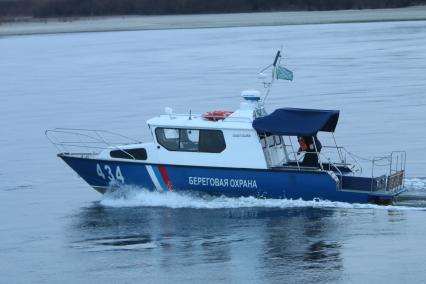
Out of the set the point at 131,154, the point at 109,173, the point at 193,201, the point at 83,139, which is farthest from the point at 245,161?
the point at 83,139

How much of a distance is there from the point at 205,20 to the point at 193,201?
78274 millimetres

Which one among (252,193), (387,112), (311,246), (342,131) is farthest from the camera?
(387,112)

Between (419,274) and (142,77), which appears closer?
(419,274)

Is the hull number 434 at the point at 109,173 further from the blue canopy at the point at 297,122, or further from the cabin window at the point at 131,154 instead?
the blue canopy at the point at 297,122

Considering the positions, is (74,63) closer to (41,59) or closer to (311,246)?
(41,59)

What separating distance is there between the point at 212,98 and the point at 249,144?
1927 centimetres

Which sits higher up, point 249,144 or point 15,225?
point 249,144

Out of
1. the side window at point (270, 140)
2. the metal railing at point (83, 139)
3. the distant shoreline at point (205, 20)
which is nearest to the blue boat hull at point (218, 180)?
the side window at point (270, 140)

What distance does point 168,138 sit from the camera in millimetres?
25875

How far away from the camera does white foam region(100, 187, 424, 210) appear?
24.8 metres

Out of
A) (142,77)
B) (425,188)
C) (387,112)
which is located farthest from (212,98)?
(425,188)

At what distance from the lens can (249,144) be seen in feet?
82.7

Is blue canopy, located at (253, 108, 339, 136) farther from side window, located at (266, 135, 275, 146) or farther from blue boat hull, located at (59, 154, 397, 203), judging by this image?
blue boat hull, located at (59, 154, 397, 203)

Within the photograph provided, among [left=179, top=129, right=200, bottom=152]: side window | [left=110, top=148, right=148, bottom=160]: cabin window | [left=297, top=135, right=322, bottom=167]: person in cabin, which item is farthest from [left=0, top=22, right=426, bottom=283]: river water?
[left=179, top=129, right=200, bottom=152]: side window
